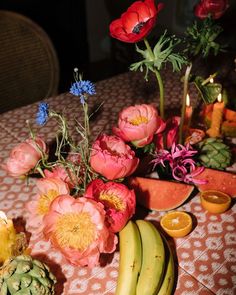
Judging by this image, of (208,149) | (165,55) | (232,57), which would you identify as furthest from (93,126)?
(232,57)

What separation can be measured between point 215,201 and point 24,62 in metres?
1.35

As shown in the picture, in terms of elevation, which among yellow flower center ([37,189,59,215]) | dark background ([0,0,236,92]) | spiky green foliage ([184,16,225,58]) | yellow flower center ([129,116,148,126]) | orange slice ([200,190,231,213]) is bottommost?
dark background ([0,0,236,92])

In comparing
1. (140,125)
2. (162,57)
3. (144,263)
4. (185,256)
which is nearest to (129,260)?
(144,263)

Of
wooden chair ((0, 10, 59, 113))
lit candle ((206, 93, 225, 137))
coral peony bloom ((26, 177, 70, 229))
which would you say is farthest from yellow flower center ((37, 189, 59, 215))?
wooden chair ((0, 10, 59, 113))

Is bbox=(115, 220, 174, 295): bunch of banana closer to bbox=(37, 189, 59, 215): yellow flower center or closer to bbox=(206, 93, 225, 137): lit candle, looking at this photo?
bbox=(37, 189, 59, 215): yellow flower center

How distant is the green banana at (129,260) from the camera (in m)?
0.69

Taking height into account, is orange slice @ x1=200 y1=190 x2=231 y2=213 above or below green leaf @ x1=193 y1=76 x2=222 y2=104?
below

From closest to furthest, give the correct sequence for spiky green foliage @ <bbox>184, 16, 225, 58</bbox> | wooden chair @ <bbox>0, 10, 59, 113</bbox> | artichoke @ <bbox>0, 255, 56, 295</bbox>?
artichoke @ <bbox>0, 255, 56, 295</bbox> < spiky green foliage @ <bbox>184, 16, 225, 58</bbox> < wooden chair @ <bbox>0, 10, 59, 113</bbox>

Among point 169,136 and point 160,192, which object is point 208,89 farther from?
point 160,192

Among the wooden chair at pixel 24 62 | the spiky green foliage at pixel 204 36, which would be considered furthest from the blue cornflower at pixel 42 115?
the wooden chair at pixel 24 62

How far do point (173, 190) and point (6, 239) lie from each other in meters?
0.42

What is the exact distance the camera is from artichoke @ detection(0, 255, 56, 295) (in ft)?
2.08

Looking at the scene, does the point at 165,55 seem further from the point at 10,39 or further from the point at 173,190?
the point at 10,39

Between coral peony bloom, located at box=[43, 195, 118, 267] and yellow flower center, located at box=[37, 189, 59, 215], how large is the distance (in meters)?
0.09
